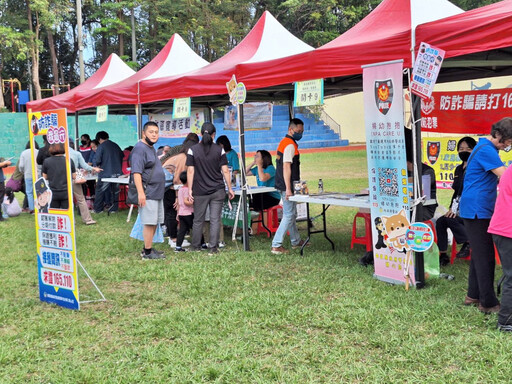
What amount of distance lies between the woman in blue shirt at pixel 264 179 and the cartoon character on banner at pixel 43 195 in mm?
3549

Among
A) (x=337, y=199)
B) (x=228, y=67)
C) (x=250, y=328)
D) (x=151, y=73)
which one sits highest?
(x=151, y=73)

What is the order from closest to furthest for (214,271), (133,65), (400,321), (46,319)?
1. (400,321)
2. (46,319)
3. (214,271)
4. (133,65)

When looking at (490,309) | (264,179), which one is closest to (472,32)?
(490,309)

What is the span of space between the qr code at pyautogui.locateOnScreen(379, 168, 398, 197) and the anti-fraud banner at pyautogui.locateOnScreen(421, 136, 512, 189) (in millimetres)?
3766

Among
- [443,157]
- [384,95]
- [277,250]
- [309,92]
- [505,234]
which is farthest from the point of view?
[443,157]

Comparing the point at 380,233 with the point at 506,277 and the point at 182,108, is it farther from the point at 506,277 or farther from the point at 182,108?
the point at 182,108

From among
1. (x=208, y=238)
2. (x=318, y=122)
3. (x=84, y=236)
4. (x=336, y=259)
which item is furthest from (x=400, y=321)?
(x=318, y=122)

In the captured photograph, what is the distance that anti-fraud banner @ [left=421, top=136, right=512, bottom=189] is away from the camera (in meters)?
8.70

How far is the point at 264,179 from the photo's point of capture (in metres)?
8.16

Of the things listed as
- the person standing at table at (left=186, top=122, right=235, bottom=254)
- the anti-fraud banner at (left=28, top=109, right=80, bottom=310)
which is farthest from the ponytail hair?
the anti-fraud banner at (left=28, top=109, right=80, bottom=310)

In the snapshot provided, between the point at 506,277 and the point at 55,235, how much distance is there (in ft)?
12.2

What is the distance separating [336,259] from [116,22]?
1019 inches

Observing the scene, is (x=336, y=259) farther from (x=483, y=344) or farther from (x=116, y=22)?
(x=116, y=22)

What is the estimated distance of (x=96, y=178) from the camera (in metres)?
11.5
